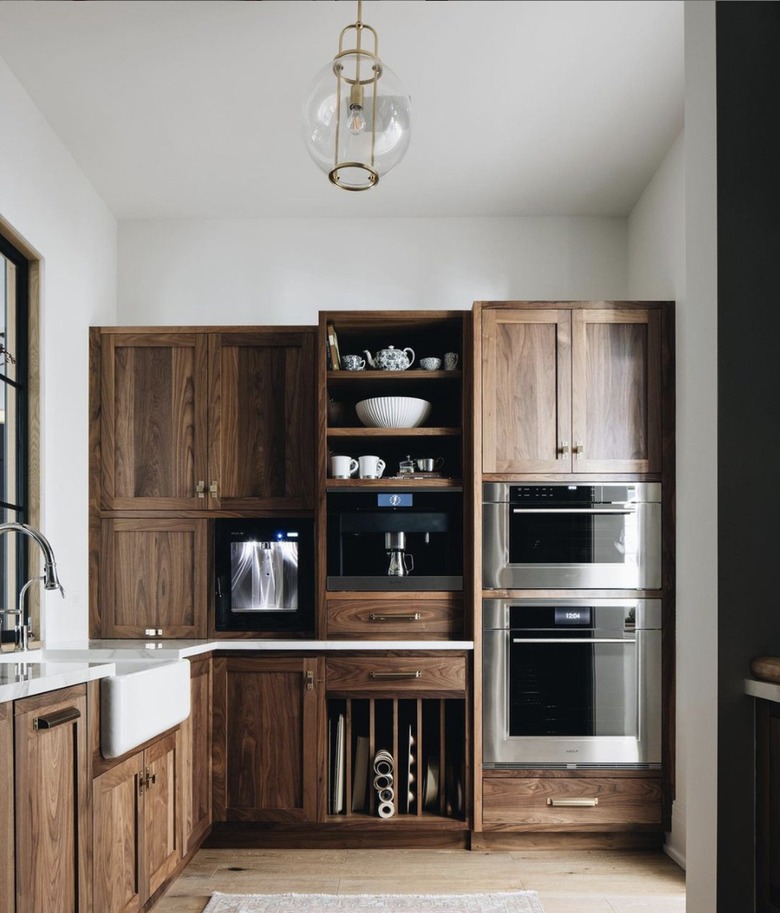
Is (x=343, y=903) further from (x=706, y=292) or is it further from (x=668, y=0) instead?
(x=668, y=0)

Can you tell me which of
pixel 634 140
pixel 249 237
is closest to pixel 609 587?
pixel 634 140

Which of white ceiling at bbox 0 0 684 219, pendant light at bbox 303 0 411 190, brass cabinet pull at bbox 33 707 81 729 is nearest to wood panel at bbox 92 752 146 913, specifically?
brass cabinet pull at bbox 33 707 81 729

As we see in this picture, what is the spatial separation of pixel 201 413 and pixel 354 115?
1950 millimetres

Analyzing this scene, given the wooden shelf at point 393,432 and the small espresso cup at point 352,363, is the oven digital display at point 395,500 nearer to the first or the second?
the wooden shelf at point 393,432

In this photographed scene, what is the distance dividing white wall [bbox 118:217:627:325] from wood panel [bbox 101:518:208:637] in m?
1.05

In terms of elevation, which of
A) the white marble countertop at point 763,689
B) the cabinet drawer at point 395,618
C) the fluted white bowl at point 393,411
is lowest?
the cabinet drawer at point 395,618

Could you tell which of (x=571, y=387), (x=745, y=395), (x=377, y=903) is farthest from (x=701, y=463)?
(x=377, y=903)

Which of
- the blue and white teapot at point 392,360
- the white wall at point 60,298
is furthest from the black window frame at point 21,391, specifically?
the blue and white teapot at point 392,360

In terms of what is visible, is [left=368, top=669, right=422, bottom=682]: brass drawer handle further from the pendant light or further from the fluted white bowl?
the pendant light

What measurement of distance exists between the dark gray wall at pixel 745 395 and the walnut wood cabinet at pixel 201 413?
7.42 ft

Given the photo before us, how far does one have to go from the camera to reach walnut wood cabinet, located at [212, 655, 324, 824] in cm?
340

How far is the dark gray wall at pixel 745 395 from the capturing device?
63.4 inches

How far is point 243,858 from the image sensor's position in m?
3.33

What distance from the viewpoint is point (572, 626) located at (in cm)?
339
